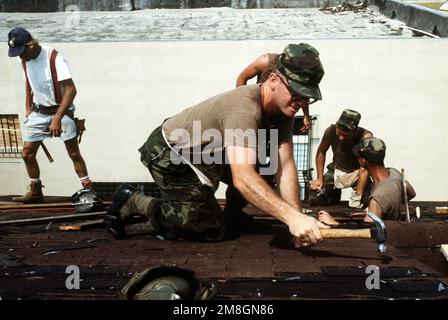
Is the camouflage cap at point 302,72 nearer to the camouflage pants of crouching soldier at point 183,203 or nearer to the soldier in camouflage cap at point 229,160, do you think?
the soldier in camouflage cap at point 229,160

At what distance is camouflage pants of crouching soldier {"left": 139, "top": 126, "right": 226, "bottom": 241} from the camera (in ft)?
11.0

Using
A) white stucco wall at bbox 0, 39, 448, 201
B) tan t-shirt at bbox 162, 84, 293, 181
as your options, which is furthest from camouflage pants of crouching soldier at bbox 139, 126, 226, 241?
white stucco wall at bbox 0, 39, 448, 201

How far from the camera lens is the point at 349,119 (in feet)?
18.6

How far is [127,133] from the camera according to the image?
9469 mm

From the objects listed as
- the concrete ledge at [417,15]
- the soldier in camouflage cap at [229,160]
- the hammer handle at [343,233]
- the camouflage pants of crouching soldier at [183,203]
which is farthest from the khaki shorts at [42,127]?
the concrete ledge at [417,15]

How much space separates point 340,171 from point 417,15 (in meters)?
5.01

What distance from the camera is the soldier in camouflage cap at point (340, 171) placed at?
19.7ft

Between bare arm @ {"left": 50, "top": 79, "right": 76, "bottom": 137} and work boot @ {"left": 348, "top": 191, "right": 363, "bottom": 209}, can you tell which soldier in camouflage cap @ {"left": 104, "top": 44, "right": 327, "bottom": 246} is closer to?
bare arm @ {"left": 50, "top": 79, "right": 76, "bottom": 137}

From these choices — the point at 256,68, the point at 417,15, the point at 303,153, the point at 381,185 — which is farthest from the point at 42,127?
the point at 417,15

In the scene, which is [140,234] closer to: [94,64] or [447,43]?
[94,64]

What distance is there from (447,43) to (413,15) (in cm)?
115

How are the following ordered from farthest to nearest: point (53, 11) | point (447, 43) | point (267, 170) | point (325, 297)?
1. point (53, 11)
2. point (447, 43)
3. point (267, 170)
4. point (325, 297)

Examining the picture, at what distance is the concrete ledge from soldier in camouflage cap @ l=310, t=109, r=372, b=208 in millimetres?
4324

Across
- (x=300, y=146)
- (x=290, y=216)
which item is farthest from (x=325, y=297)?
(x=300, y=146)
